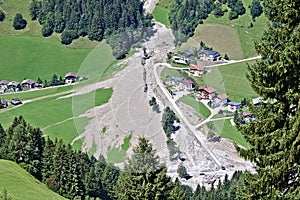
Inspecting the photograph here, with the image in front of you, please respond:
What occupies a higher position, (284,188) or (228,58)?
(284,188)

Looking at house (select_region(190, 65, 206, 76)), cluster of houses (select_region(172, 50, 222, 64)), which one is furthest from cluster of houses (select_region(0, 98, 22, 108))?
house (select_region(190, 65, 206, 76))

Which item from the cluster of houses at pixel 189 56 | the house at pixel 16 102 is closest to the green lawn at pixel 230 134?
the cluster of houses at pixel 189 56

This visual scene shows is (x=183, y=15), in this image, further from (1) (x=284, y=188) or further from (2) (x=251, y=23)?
(1) (x=284, y=188)

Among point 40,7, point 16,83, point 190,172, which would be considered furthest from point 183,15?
point 190,172

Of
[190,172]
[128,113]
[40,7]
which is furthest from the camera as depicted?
[40,7]

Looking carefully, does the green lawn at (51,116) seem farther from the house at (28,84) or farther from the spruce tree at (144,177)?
the spruce tree at (144,177)

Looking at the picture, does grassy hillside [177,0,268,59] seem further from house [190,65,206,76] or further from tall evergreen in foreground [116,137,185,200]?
tall evergreen in foreground [116,137,185,200]
